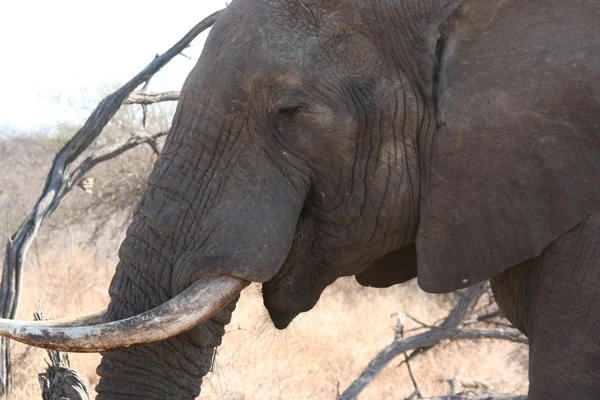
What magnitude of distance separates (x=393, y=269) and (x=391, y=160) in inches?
26.9

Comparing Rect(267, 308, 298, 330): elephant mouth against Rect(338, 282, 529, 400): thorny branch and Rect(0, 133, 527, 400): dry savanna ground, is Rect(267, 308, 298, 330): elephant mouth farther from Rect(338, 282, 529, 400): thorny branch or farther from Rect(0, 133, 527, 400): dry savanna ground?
Rect(338, 282, 529, 400): thorny branch

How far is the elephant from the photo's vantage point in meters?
2.54

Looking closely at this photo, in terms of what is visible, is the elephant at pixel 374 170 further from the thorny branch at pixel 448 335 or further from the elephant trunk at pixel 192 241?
the thorny branch at pixel 448 335

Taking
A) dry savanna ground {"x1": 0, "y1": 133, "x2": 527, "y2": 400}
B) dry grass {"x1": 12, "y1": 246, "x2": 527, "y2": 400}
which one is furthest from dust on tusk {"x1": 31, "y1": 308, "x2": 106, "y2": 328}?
dry grass {"x1": 12, "y1": 246, "x2": 527, "y2": 400}

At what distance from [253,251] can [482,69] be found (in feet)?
2.40

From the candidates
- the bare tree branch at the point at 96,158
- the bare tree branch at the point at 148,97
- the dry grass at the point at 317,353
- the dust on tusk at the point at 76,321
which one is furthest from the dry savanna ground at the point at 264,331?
the bare tree branch at the point at 148,97

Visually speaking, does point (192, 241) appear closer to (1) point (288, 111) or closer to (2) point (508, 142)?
(1) point (288, 111)

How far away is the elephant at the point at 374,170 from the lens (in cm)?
254

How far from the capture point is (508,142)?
2.57m

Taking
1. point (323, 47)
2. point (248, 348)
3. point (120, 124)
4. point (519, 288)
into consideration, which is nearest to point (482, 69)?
point (323, 47)

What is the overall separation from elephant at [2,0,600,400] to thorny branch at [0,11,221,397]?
315cm

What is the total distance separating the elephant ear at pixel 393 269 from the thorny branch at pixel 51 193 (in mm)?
2808

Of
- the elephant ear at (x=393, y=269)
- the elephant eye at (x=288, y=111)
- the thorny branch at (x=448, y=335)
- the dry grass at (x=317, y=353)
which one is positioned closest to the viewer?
the elephant eye at (x=288, y=111)

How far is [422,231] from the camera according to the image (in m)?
2.70
